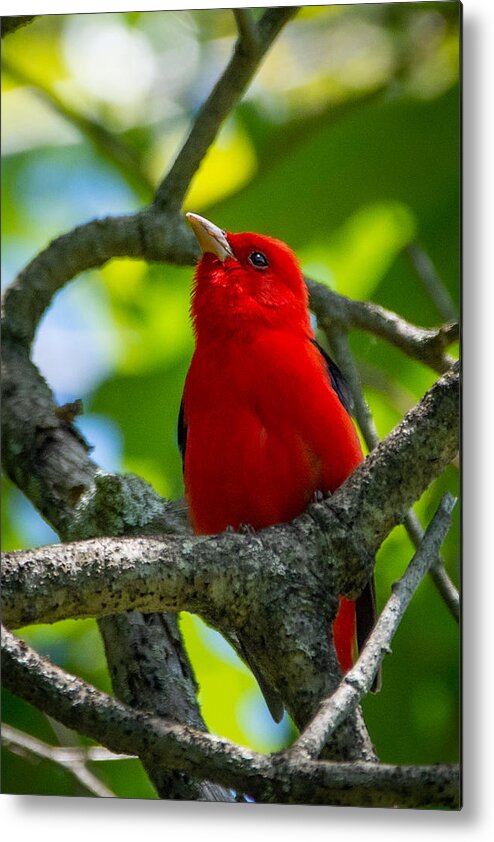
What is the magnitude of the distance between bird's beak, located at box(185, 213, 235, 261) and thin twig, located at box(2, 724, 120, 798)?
4.65ft

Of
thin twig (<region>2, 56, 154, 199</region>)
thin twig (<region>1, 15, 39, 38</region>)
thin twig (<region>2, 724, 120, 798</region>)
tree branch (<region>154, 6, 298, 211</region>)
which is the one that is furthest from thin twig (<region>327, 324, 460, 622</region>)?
thin twig (<region>1, 15, 39, 38</region>)

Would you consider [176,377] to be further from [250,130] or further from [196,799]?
[196,799]

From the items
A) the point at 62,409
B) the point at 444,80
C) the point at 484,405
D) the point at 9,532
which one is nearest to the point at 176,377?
the point at 62,409

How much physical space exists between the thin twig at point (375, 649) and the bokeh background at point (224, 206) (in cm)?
8

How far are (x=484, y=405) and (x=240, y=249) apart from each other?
856mm

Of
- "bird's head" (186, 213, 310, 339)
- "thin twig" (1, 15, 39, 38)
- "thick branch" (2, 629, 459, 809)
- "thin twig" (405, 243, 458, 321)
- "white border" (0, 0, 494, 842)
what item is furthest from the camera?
"thin twig" (1, 15, 39, 38)

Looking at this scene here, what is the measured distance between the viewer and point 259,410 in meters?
2.92

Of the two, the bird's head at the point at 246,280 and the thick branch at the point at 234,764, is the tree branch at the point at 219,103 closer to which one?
the bird's head at the point at 246,280

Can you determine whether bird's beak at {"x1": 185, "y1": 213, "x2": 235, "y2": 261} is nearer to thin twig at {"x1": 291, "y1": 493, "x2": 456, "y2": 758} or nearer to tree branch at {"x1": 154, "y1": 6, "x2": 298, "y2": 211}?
tree branch at {"x1": 154, "y1": 6, "x2": 298, "y2": 211}

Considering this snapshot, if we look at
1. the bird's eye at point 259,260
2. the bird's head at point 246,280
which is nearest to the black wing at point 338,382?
the bird's head at point 246,280

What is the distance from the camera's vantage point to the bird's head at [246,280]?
3102 mm

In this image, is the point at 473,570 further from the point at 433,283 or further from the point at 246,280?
the point at 246,280

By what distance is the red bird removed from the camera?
9.53 ft

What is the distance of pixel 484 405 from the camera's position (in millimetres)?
2787
